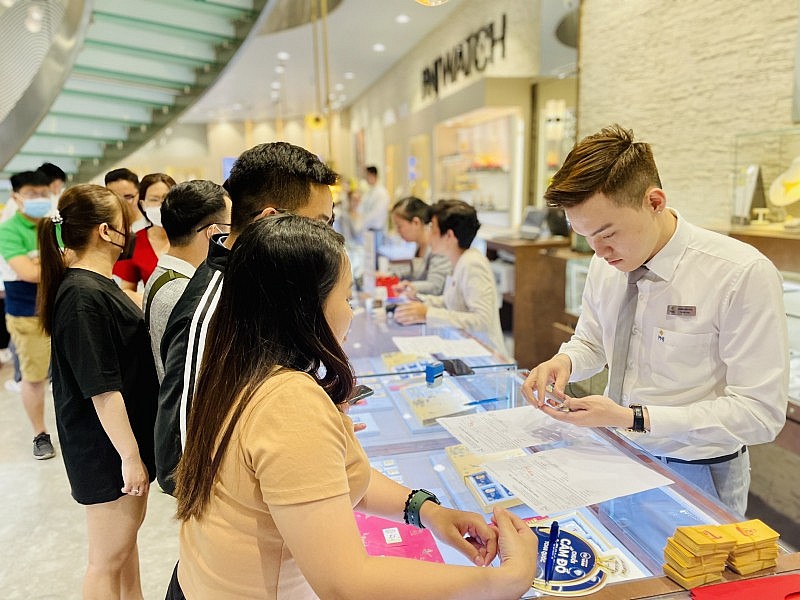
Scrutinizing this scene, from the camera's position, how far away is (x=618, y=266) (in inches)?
62.7

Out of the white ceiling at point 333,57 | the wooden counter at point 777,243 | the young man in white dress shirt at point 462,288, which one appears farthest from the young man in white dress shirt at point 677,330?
the white ceiling at point 333,57

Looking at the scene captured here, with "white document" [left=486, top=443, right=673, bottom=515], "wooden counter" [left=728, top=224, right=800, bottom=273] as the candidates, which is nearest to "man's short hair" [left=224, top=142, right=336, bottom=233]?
"white document" [left=486, top=443, right=673, bottom=515]

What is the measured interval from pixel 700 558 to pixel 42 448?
12.8ft

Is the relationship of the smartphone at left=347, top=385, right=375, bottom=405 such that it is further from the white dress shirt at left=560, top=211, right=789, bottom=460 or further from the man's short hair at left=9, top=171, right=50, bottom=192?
the man's short hair at left=9, top=171, right=50, bottom=192

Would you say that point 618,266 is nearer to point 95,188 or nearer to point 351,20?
point 95,188

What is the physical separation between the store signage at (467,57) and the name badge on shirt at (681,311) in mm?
5415

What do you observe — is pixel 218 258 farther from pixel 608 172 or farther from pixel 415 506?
pixel 608 172

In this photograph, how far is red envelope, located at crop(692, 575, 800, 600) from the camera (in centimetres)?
93

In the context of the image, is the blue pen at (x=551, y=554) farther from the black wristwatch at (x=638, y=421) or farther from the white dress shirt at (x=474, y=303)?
the white dress shirt at (x=474, y=303)

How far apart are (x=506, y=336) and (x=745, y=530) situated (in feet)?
17.5

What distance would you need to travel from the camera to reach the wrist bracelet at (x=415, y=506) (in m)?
1.16

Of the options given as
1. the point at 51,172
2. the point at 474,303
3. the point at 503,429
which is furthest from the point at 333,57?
the point at 503,429

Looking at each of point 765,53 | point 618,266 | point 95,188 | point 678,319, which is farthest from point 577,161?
point 765,53

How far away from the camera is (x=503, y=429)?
5.11 feet
